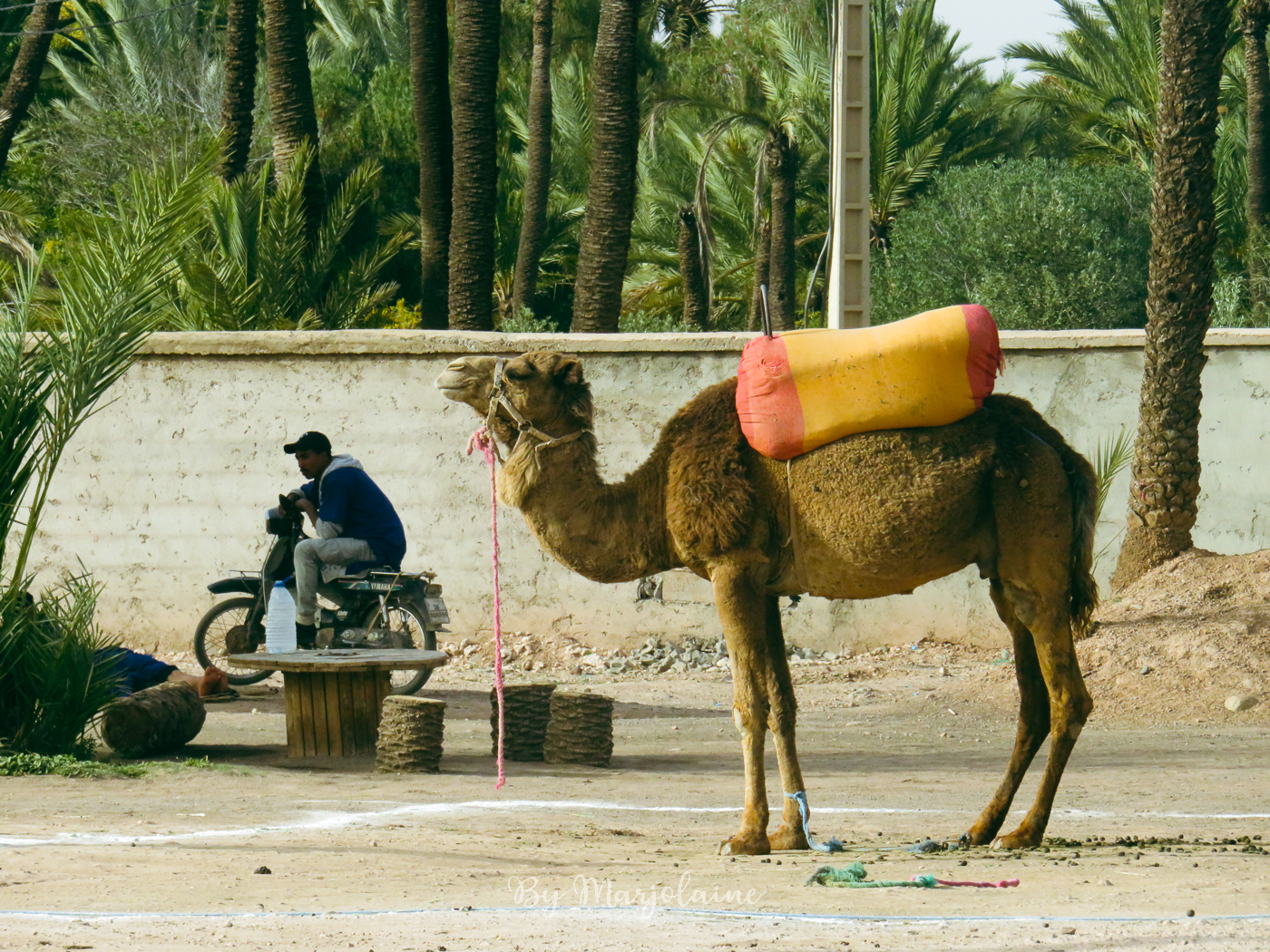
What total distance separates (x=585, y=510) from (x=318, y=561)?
19.6ft

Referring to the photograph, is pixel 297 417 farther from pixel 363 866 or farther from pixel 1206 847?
pixel 1206 847

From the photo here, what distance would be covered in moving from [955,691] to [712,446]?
6.59 m

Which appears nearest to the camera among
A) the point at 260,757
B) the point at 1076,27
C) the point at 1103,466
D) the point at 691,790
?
the point at 691,790

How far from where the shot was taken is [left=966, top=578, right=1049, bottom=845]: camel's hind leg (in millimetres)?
6566

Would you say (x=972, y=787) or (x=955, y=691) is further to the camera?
(x=955, y=691)

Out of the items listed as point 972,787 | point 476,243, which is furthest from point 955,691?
point 476,243

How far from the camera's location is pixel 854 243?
655 inches

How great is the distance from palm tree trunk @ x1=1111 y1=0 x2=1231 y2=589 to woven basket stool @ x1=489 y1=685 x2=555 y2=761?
5834 millimetres

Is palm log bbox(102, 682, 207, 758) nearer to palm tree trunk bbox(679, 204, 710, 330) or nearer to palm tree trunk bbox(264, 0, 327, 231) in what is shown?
palm tree trunk bbox(264, 0, 327, 231)

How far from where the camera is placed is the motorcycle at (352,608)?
474 inches

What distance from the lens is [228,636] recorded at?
42.9 ft

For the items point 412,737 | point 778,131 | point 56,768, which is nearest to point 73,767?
point 56,768

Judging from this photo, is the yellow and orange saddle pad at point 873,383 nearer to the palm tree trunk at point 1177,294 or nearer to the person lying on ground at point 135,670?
the person lying on ground at point 135,670

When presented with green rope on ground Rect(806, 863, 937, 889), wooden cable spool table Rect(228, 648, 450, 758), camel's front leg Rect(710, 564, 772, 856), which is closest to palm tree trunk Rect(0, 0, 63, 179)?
wooden cable spool table Rect(228, 648, 450, 758)
